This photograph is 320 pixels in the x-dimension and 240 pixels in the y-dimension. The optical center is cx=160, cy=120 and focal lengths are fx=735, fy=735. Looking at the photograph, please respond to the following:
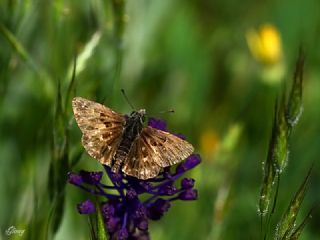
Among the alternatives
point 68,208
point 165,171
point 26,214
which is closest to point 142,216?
point 165,171

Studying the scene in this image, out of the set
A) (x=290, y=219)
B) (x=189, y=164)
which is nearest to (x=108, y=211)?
(x=189, y=164)

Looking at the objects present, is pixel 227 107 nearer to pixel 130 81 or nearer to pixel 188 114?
pixel 188 114

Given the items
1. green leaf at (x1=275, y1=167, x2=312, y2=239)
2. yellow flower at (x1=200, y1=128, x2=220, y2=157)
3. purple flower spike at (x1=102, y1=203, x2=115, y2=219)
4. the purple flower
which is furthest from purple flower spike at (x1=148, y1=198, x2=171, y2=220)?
yellow flower at (x1=200, y1=128, x2=220, y2=157)

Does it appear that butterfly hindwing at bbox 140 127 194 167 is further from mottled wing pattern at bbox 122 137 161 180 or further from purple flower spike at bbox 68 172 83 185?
purple flower spike at bbox 68 172 83 185

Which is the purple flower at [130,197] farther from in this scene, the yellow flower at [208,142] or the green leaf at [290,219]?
A: the yellow flower at [208,142]

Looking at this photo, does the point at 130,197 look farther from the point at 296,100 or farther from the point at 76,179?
the point at 296,100

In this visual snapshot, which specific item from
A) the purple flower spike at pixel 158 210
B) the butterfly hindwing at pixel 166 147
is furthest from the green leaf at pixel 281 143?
the purple flower spike at pixel 158 210
